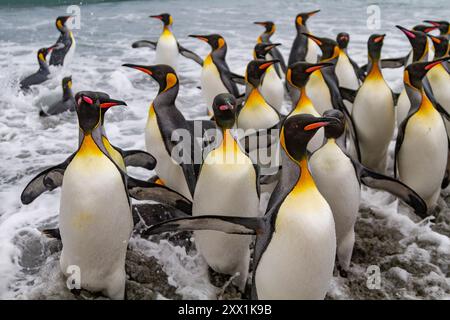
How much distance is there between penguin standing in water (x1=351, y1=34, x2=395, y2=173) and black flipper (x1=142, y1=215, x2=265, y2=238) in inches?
82.3

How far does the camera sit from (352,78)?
18.6 ft

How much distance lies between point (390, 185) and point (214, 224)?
4.30ft

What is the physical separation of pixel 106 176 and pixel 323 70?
100 inches

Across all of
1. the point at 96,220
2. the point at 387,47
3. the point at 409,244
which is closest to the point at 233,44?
the point at 387,47

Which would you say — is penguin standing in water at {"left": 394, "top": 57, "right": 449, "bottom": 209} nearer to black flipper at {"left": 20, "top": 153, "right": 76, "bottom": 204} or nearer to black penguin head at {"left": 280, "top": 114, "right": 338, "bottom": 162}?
black penguin head at {"left": 280, "top": 114, "right": 338, "bottom": 162}

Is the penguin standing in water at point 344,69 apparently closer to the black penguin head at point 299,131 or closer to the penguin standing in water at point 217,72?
the penguin standing in water at point 217,72

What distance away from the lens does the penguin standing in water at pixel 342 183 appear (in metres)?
3.03

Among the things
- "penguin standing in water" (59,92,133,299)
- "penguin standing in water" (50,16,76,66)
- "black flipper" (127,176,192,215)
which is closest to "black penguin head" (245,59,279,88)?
"black flipper" (127,176,192,215)

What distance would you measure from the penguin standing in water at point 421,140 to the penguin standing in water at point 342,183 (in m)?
0.67

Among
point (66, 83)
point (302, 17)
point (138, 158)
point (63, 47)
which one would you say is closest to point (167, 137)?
point (138, 158)

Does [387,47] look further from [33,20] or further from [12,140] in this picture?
[33,20]

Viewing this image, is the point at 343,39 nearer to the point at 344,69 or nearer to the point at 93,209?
the point at 344,69

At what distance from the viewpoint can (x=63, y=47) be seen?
8664mm

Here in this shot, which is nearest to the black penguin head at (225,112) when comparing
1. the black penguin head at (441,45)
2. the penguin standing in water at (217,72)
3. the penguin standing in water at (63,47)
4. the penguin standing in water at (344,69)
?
the black penguin head at (441,45)
